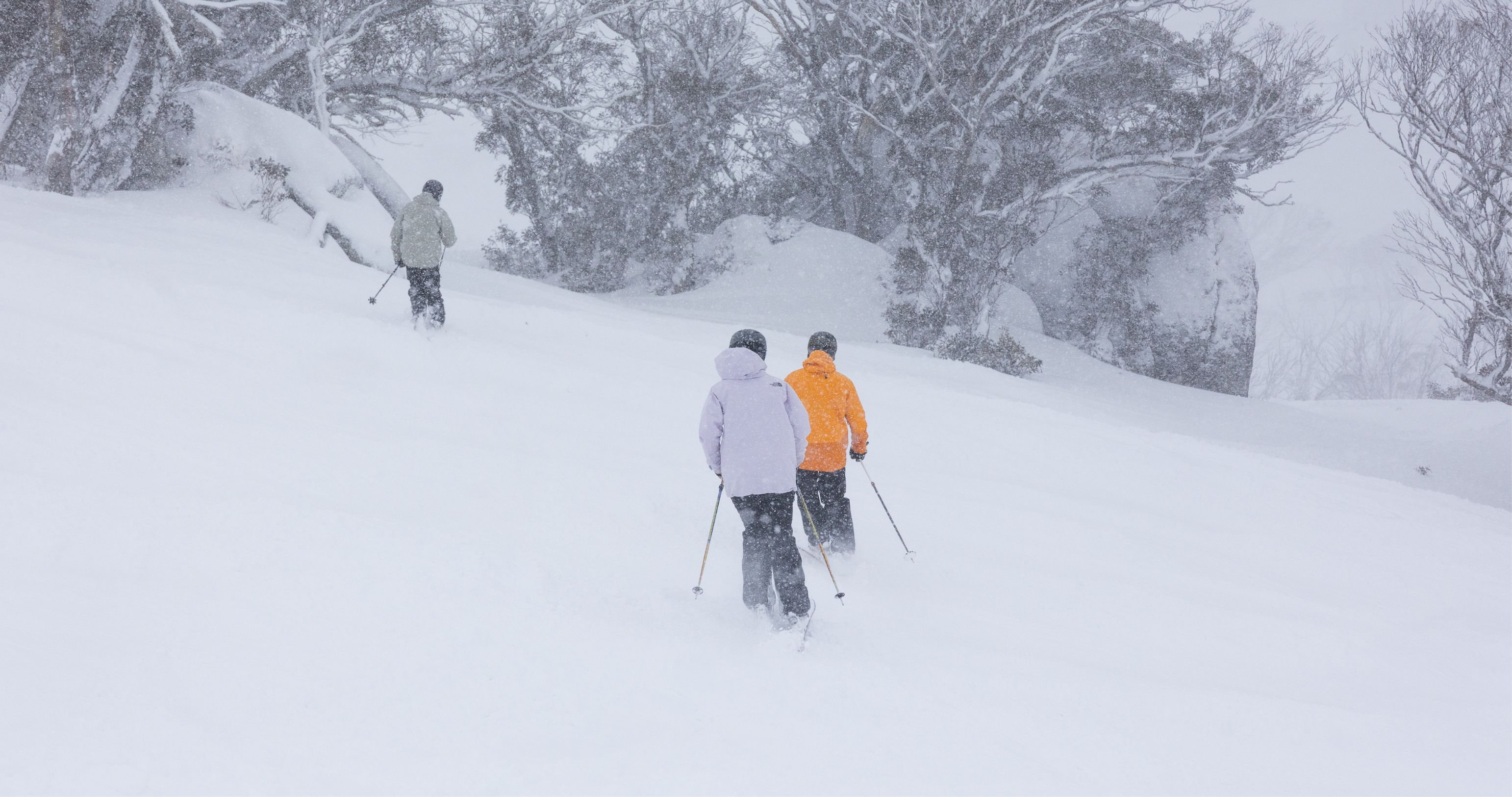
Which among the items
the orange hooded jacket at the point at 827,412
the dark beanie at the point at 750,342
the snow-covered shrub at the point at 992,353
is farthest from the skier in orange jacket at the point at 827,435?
the snow-covered shrub at the point at 992,353

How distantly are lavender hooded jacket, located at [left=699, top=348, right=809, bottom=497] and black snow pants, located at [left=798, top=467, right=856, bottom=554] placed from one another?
3.58ft

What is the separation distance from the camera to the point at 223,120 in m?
15.4

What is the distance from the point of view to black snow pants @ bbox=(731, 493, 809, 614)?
4.64 meters

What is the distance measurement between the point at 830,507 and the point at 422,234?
18.2ft

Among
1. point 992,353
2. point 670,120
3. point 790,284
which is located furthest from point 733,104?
point 992,353

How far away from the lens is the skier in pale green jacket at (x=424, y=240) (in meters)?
8.92

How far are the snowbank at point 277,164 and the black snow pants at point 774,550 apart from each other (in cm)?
1240

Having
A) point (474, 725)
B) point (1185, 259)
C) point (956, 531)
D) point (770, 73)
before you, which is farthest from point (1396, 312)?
point (474, 725)

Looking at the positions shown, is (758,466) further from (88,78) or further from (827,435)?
(88,78)

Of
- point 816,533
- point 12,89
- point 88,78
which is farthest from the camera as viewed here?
point 12,89

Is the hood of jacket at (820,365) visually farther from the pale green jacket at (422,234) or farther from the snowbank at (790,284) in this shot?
the snowbank at (790,284)

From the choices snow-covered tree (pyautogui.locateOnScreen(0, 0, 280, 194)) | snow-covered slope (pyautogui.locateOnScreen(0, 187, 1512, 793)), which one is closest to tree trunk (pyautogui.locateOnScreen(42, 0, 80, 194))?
snow-covered tree (pyautogui.locateOnScreen(0, 0, 280, 194))

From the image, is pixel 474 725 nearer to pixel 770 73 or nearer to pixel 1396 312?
pixel 770 73

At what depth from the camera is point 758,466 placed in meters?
4.61
